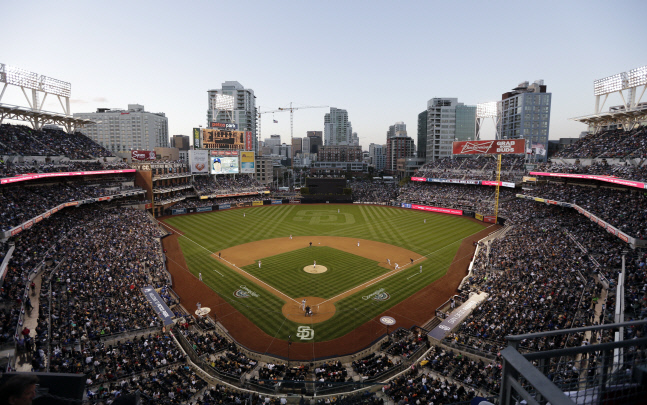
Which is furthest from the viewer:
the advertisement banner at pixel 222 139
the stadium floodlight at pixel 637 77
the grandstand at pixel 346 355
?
the advertisement banner at pixel 222 139

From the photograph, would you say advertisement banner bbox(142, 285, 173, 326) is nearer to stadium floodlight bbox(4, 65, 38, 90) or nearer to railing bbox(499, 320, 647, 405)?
railing bbox(499, 320, 647, 405)

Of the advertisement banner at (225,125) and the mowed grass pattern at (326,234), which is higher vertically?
the advertisement banner at (225,125)

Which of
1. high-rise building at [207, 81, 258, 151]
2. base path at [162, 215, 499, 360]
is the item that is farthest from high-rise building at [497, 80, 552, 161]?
high-rise building at [207, 81, 258, 151]

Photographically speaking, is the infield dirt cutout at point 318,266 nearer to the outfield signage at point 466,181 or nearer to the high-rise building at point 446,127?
the outfield signage at point 466,181

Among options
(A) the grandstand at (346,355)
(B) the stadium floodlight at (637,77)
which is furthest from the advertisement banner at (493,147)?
(B) the stadium floodlight at (637,77)

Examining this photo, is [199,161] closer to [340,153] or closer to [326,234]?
[326,234]

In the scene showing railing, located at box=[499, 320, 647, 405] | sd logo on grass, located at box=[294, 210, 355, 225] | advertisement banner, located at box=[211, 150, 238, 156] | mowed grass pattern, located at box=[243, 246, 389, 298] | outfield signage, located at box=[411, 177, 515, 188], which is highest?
advertisement banner, located at box=[211, 150, 238, 156]

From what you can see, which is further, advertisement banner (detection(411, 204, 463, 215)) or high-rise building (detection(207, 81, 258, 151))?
high-rise building (detection(207, 81, 258, 151))
